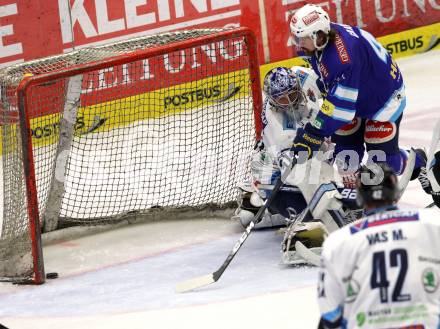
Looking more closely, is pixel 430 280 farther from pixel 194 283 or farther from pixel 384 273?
pixel 194 283

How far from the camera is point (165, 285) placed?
5457 mm

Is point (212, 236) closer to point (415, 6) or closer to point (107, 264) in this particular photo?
point (107, 264)

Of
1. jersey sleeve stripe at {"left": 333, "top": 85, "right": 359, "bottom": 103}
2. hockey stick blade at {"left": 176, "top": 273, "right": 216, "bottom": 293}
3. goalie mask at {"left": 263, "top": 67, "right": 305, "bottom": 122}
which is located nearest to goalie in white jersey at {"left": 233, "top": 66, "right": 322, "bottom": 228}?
goalie mask at {"left": 263, "top": 67, "right": 305, "bottom": 122}

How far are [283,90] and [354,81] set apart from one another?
33 centimetres

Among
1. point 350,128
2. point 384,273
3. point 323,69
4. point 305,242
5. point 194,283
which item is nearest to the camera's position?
point 384,273

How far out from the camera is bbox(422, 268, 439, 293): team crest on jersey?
321cm

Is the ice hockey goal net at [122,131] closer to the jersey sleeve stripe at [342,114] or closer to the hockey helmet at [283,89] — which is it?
the hockey helmet at [283,89]

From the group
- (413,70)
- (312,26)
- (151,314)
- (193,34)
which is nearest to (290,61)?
(413,70)

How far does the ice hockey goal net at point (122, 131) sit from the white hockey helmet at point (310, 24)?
0.67 m

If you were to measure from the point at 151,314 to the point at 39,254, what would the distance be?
31.7 inches

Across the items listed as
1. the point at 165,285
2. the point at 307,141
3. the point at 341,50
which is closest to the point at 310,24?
the point at 341,50

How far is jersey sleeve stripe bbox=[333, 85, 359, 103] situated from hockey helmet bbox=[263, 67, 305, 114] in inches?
8.1

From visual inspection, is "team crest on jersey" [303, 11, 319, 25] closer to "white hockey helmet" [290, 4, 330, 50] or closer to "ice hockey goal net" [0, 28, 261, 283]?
"white hockey helmet" [290, 4, 330, 50]

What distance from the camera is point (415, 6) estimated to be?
9797 millimetres
